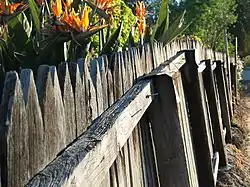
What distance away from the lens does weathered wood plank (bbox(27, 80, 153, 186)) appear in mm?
1607

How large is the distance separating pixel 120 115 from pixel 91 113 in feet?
0.67

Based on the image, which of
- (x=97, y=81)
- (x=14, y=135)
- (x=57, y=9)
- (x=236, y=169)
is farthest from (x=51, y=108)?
(x=236, y=169)

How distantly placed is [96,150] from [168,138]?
1479 millimetres

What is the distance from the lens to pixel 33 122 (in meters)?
1.58

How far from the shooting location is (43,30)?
9.98 feet

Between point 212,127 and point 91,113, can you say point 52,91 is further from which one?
point 212,127

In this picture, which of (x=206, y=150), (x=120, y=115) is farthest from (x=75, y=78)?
(x=206, y=150)

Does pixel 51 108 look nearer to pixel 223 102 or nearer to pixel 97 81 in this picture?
pixel 97 81

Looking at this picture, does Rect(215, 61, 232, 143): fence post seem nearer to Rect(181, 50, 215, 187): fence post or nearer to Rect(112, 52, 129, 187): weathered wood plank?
Rect(181, 50, 215, 187): fence post

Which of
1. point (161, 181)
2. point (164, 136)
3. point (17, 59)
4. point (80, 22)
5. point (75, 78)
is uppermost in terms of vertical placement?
point (80, 22)

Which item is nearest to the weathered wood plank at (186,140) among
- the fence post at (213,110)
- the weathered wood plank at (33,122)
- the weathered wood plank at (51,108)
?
the weathered wood plank at (51,108)

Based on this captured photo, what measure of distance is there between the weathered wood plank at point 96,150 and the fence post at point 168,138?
51 cm

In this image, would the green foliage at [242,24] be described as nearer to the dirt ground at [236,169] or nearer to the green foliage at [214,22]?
the green foliage at [214,22]

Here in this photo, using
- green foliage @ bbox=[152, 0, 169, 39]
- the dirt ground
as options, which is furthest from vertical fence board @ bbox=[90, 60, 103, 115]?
the dirt ground
